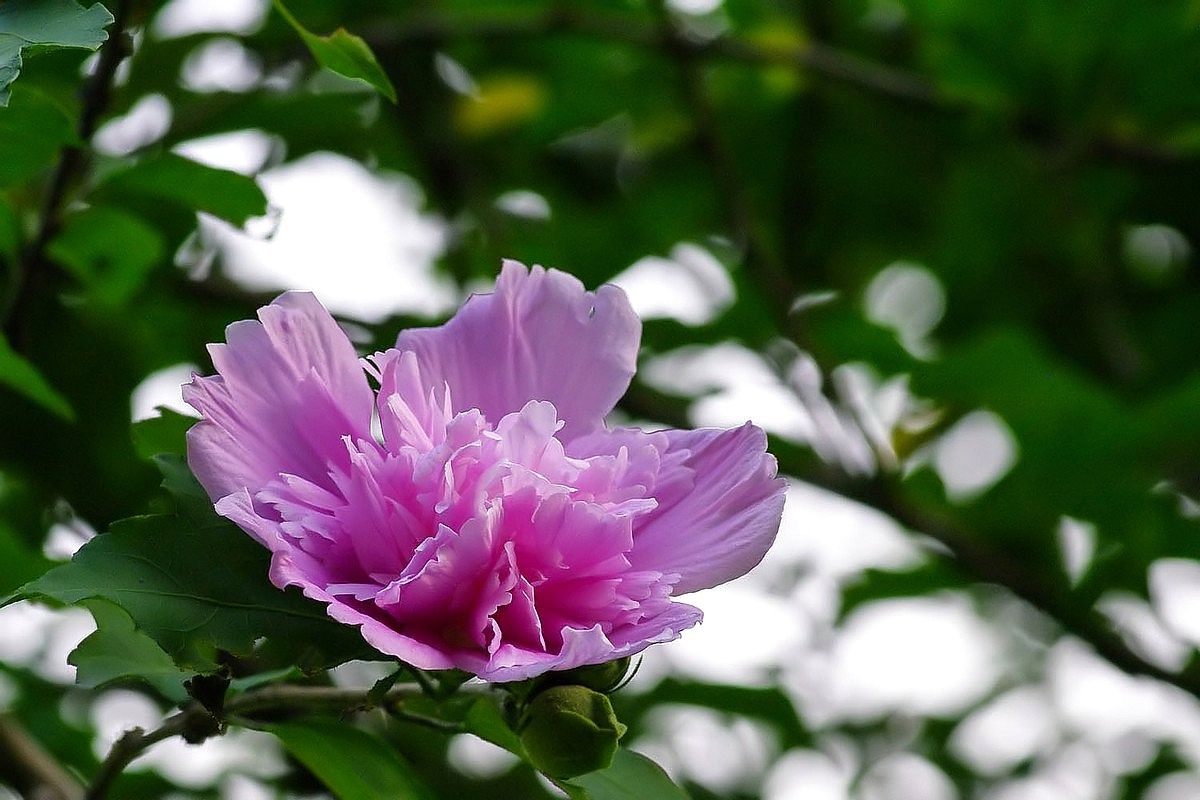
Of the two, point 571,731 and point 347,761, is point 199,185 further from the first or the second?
point 571,731

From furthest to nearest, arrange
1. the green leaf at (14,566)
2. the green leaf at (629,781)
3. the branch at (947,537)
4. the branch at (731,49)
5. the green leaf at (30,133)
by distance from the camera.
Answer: the branch at (731,49)
the branch at (947,537)
the green leaf at (14,566)
the green leaf at (30,133)
the green leaf at (629,781)

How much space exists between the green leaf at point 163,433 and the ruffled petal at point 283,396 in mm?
155

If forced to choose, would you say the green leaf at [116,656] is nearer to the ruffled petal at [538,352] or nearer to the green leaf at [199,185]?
the ruffled petal at [538,352]

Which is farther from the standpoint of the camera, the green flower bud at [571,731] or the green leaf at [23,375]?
the green leaf at [23,375]

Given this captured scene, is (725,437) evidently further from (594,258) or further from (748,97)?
(748,97)

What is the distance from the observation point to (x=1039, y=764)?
8.84ft

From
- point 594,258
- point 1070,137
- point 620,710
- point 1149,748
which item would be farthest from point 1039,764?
point 594,258

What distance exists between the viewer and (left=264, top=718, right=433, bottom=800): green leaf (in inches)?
35.1

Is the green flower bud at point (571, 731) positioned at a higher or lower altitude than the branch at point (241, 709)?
higher

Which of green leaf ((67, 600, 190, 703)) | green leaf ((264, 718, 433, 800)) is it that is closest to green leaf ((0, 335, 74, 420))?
green leaf ((67, 600, 190, 703))

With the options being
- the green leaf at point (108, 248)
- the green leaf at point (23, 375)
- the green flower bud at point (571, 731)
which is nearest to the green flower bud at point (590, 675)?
the green flower bud at point (571, 731)

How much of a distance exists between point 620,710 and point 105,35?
1.55m

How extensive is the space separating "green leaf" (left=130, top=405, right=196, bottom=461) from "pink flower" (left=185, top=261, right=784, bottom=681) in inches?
6.4

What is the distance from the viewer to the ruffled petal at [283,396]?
812mm
